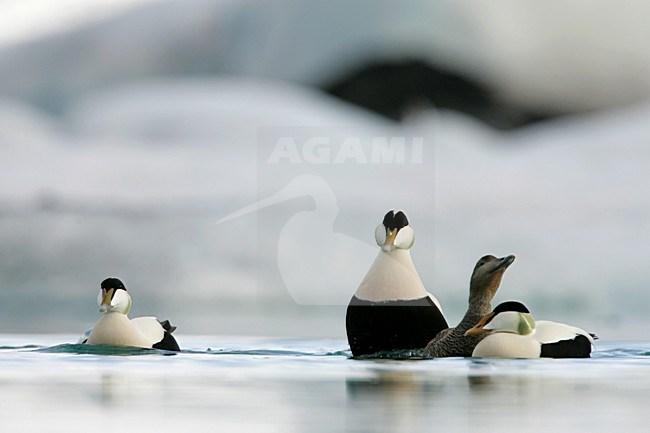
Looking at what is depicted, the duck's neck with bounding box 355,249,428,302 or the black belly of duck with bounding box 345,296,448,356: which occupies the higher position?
the duck's neck with bounding box 355,249,428,302

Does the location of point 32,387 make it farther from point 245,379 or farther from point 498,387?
point 498,387

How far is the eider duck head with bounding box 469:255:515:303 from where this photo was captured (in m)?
5.76

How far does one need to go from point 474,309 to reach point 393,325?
14.2 inches

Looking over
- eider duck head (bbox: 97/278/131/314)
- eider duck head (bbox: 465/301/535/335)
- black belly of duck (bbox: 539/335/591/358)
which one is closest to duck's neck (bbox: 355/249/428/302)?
eider duck head (bbox: 465/301/535/335)

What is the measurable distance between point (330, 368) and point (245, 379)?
70 centimetres

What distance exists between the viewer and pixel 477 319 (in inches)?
225

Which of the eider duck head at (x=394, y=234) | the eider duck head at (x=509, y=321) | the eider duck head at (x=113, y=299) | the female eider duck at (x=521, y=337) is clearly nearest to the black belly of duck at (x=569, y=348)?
the female eider duck at (x=521, y=337)

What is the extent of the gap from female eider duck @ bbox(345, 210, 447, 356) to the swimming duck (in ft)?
0.33

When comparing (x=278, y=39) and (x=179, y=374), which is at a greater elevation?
(x=278, y=39)

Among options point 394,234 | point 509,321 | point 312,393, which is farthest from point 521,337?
point 312,393

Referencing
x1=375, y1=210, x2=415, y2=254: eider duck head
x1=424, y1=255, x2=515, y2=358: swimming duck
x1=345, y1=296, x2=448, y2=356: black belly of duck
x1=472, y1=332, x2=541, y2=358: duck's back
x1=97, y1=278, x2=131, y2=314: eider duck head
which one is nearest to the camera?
x1=472, y1=332, x2=541, y2=358: duck's back

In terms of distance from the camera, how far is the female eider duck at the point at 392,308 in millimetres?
5699

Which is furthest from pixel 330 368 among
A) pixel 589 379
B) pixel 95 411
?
pixel 95 411

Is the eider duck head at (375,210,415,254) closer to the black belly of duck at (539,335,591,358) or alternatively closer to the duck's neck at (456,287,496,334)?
the duck's neck at (456,287,496,334)
